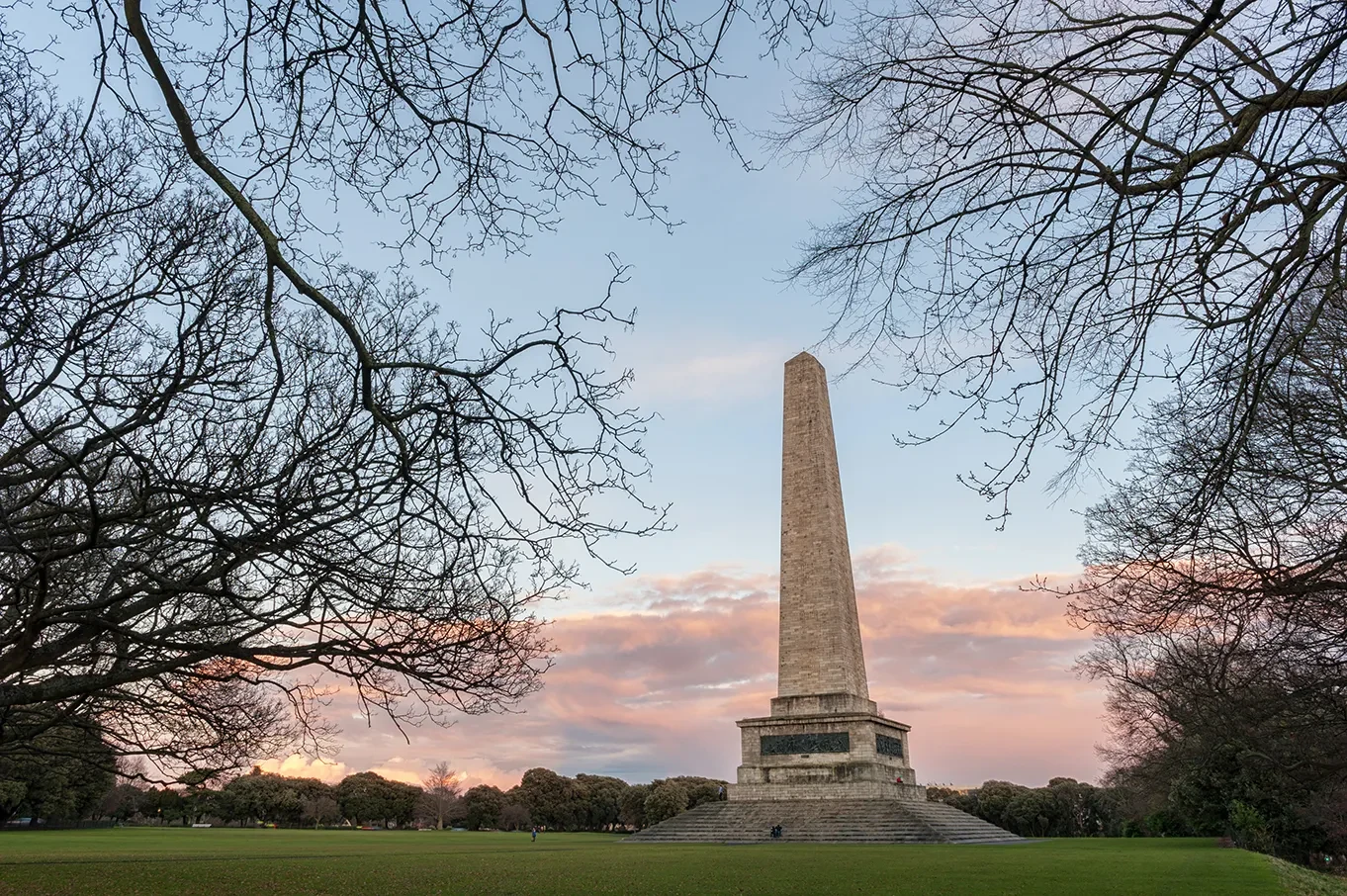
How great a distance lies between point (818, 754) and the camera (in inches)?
1436

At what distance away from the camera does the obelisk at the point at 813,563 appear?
3734cm

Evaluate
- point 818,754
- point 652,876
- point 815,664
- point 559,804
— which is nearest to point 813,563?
point 815,664

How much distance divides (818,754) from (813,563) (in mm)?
7989

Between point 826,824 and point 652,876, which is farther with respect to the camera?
point 826,824

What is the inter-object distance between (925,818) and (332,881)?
79.0ft

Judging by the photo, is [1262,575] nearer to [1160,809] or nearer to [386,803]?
→ [1160,809]

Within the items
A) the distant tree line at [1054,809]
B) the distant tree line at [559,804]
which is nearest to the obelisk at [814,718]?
the distant tree line at [1054,809]

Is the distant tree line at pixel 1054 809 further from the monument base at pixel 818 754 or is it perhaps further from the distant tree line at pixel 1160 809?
the monument base at pixel 818 754

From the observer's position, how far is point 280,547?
7367mm

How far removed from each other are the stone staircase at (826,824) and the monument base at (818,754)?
62cm

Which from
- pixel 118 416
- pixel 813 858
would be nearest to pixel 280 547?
pixel 118 416

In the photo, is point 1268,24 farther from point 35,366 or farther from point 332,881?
point 332,881

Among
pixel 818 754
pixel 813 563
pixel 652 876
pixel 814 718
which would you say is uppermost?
pixel 813 563

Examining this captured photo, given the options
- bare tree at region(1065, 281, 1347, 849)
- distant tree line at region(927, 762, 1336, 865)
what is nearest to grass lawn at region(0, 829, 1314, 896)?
bare tree at region(1065, 281, 1347, 849)
